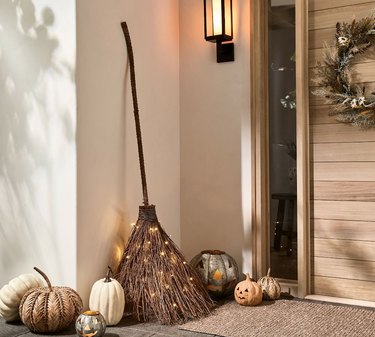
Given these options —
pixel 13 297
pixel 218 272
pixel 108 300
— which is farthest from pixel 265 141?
pixel 13 297

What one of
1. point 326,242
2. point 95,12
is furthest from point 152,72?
point 326,242

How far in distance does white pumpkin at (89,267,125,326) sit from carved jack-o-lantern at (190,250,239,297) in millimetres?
599

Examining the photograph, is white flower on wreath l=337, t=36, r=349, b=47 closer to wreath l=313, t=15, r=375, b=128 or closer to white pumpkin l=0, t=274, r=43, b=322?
wreath l=313, t=15, r=375, b=128

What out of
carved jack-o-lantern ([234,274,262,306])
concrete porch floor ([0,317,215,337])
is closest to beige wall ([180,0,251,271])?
carved jack-o-lantern ([234,274,262,306])

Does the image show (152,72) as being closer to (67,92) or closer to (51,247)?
(67,92)

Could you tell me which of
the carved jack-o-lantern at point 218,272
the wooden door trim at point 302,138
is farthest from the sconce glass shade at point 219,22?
the carved jack-o-lantern at point 218,272

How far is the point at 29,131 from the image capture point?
279cm

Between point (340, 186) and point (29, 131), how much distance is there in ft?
5.75

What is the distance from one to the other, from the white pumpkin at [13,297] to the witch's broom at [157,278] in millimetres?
472

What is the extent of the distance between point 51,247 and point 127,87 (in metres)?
0.98

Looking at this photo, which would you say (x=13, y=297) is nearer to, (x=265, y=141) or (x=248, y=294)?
(x=248, y=294)

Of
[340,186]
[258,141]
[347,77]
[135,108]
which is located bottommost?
[340,186]

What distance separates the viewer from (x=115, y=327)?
8.30 ft

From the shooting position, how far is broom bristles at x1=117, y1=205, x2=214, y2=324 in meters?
2.62
